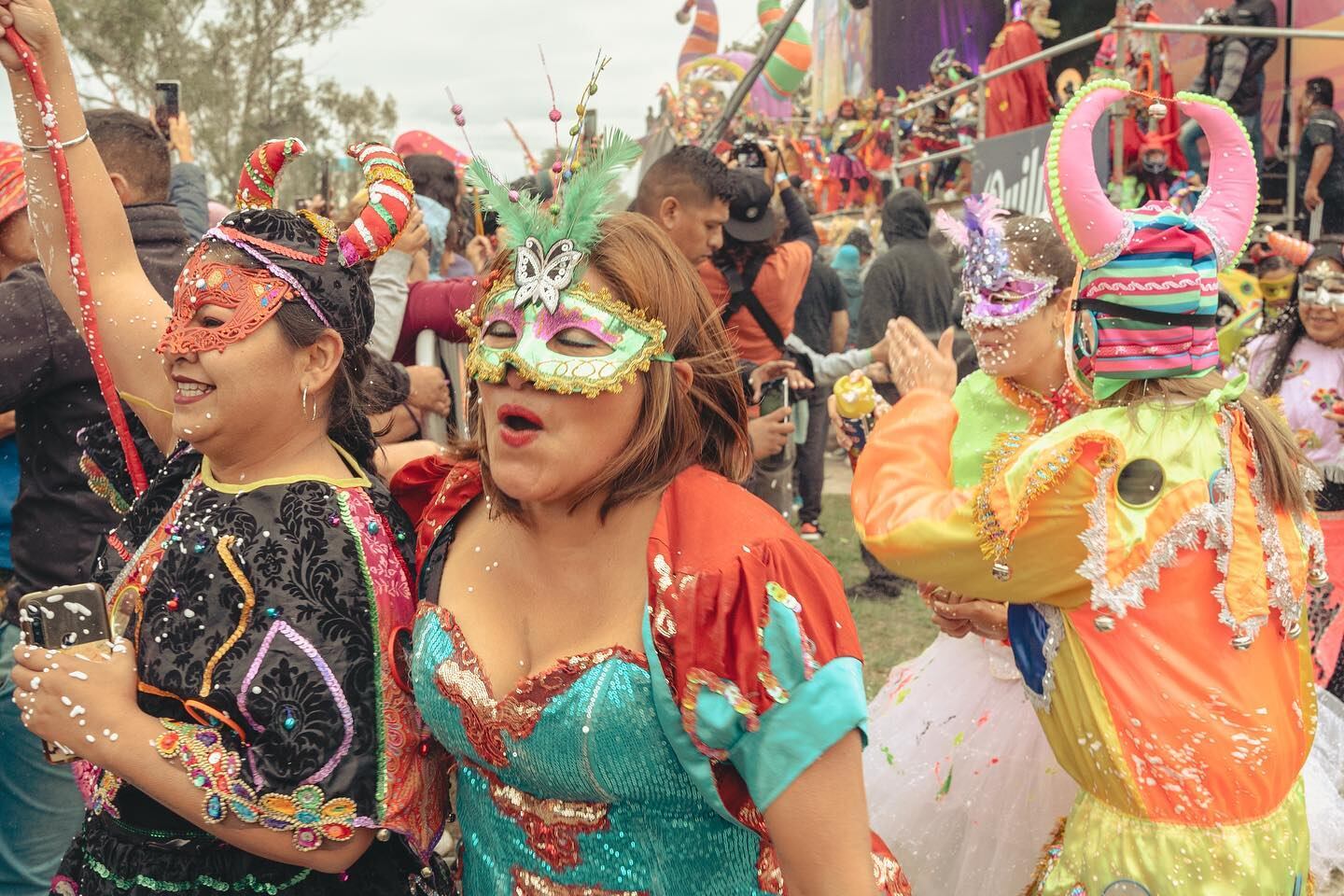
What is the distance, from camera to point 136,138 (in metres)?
3.09

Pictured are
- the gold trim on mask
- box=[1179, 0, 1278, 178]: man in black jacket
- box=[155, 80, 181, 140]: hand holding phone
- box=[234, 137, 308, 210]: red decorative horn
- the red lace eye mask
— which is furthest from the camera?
box=[1179, 0, 1278, 178]: man in black jacket

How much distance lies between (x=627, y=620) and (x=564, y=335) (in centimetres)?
43

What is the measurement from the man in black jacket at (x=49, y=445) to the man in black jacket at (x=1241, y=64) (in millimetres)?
8014

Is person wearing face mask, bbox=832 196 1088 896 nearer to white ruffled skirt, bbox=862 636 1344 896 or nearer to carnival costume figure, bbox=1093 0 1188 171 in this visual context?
white ruffled skirt, bbox=862 636 1344 896

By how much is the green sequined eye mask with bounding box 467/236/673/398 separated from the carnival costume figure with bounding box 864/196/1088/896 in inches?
57.3

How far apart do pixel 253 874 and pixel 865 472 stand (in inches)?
56.7

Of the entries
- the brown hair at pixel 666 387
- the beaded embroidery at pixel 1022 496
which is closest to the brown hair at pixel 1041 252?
the beaded embroidery at pixel 1022 496

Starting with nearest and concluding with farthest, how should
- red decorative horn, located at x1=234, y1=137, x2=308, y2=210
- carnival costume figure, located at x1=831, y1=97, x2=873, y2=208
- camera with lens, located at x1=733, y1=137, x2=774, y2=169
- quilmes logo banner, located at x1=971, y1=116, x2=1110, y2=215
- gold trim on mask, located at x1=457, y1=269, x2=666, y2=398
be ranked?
gold trim on mask, located at x1=457, y1=269, x2=666, y2=398
red decorative horn, located at x1=234, y1=137, x2=308, y2=210
camera with lens, located at x1=733, y1=137, x2=774, y2=169
quilmes logo banner, located at x1=971, y1=116, x2=1110, y2=215
carnival costume figure, located at x1=831, y1=97, x2=873, y2=208

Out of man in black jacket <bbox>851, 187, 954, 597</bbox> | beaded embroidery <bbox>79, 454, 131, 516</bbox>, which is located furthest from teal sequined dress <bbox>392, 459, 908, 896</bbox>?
man in black jacket <bbox>851, 187, 954, 597</bbox>

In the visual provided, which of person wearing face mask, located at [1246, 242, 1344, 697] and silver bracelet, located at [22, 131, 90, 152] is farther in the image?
person wearing face mask, located at [1246, 242, 1344, 697]

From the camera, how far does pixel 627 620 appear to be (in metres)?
1.73

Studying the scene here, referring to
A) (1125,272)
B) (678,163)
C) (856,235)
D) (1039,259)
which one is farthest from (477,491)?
(856,235)

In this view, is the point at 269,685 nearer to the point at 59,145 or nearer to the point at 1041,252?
the point at 59,145

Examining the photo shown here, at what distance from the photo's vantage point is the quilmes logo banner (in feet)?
23.7
